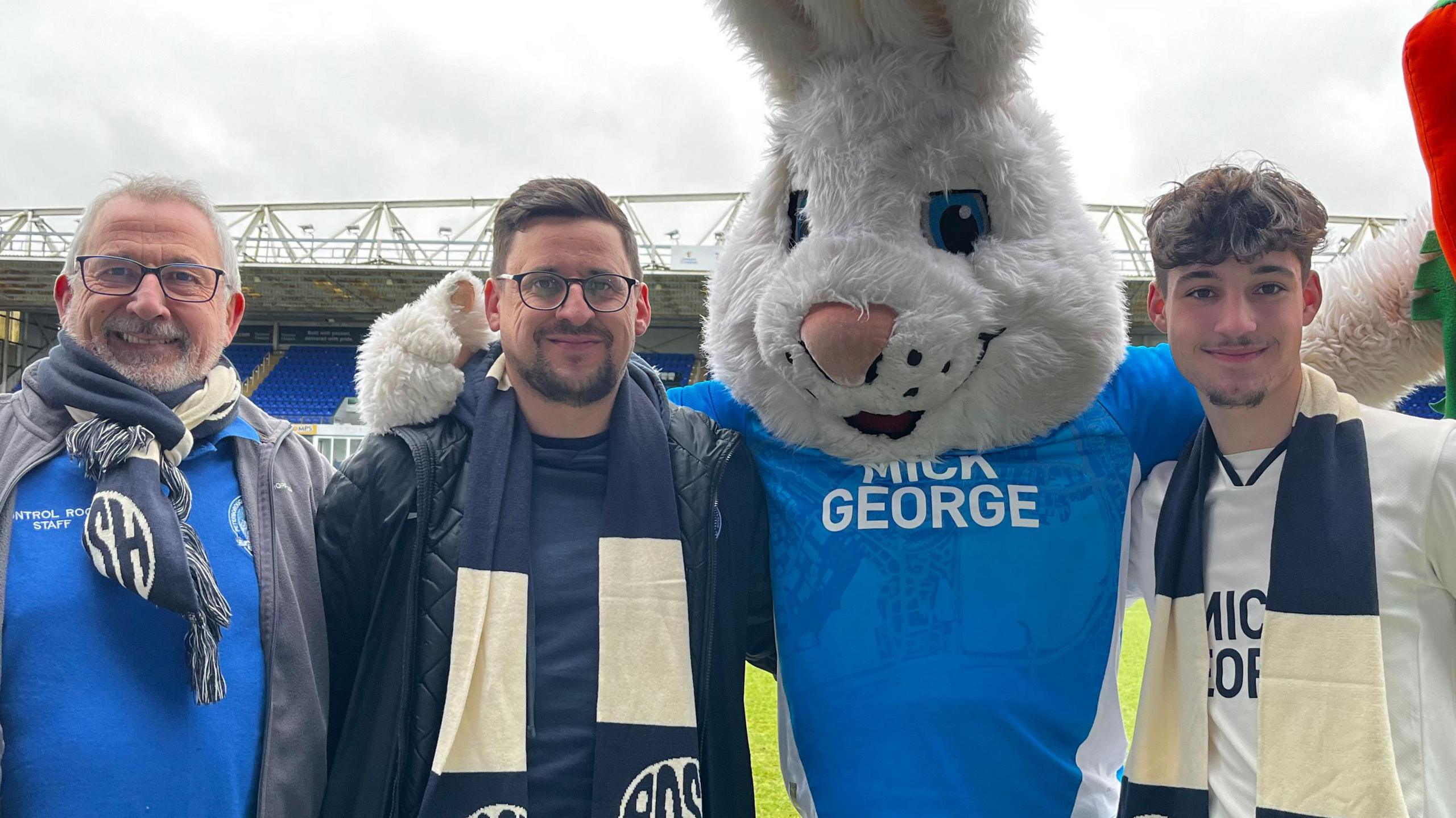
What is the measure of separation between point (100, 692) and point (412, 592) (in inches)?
17.6

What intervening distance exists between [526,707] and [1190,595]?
3.44 feet

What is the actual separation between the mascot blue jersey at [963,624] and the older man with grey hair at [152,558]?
33.5 inches

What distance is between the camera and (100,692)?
1.34m

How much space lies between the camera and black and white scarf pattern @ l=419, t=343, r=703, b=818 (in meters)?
1.46

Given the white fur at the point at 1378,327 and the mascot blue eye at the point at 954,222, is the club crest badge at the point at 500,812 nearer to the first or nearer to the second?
the mascot blue eye at the point at 954,222

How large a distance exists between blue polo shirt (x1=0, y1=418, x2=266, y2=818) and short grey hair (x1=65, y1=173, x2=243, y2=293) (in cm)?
39

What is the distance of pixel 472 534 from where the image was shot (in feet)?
5.13

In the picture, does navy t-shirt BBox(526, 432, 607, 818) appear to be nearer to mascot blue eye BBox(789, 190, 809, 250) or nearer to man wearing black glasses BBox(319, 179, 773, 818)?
man wearing black glasses BBox(319, 179, 773, 818)

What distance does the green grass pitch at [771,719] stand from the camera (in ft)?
11.7

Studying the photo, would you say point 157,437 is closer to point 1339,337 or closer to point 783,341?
point 783,341

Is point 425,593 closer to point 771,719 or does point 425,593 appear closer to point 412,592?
point 412,592

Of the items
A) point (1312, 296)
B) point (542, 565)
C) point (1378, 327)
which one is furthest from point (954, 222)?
point (542, 565)

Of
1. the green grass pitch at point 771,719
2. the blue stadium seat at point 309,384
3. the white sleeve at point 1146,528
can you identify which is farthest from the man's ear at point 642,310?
the blue stadium seat at point 309,384

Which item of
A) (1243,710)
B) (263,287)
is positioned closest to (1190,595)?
(1243,710)
